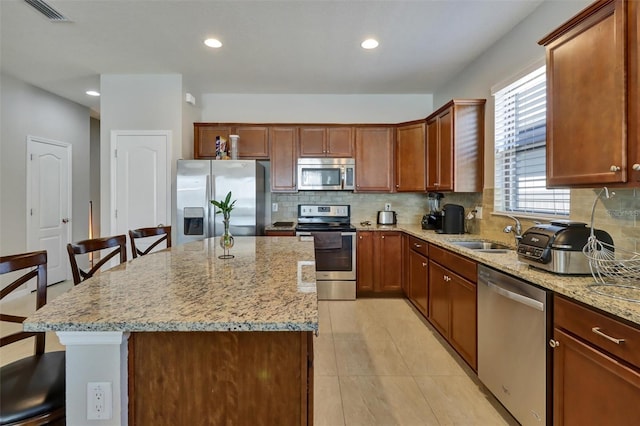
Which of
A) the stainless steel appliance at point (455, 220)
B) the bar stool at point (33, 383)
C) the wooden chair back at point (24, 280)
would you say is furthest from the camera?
the stainless steel appliance at point (455, 220)

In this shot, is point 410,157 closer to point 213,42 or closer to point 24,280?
point 213,42

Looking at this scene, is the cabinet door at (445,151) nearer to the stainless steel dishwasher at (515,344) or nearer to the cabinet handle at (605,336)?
the stainless steel dishwasher at (515,344)

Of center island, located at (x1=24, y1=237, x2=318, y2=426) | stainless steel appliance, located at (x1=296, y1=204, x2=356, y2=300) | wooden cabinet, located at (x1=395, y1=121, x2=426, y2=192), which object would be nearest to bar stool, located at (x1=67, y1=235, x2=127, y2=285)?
center island, located at (x1=24, y1=237, x2=318, y2=426)

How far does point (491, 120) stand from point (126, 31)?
3466mm

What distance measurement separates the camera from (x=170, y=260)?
72.6 inches

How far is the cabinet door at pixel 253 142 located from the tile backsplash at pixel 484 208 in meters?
0.66

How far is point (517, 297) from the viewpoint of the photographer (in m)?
1.68

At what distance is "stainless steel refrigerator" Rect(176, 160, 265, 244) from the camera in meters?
3.65

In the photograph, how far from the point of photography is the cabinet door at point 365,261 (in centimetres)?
396

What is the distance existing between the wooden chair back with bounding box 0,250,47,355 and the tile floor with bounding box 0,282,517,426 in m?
1.49

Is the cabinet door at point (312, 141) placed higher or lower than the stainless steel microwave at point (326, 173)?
higher

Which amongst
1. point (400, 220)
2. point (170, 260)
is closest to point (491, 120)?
point (400, 220)

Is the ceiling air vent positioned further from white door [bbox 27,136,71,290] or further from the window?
the window

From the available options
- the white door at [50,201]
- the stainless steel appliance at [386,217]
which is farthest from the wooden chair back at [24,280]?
the white door at [50,201]
